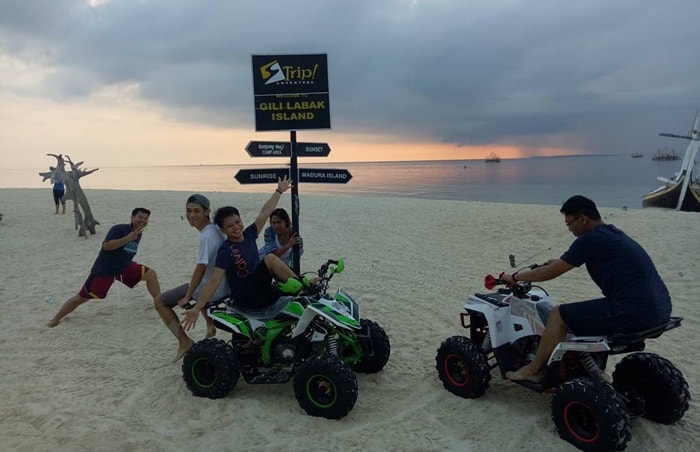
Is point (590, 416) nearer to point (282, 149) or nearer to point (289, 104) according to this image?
point (282, 149)

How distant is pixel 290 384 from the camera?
15.2ft

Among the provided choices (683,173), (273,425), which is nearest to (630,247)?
(273,425)

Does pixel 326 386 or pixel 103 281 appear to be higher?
pixel 103 281

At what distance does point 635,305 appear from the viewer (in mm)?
3400

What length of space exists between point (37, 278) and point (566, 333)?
9498 millimetres

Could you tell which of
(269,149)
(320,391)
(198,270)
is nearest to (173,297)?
(198,270)

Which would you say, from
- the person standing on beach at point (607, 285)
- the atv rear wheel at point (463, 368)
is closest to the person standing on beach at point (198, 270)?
the atv rear wheel at point (463, 368)

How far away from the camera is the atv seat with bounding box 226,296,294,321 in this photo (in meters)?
4.39

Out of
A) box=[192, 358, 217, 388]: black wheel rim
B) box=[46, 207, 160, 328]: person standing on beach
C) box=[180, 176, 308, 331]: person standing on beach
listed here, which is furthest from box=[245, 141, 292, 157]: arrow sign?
box=[192, 358, 217, 388]: black wheel rim

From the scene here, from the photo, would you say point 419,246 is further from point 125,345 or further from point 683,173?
point 683,173

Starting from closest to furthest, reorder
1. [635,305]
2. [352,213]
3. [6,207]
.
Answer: [635,305] < [352,213] < [6,207]

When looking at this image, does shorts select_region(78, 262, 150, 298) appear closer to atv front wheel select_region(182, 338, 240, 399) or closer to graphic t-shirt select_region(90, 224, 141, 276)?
graphic t-shirt select_region(90, 224, 141, 276)

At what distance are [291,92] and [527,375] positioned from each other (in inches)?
164

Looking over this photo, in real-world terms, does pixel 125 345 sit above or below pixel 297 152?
below
